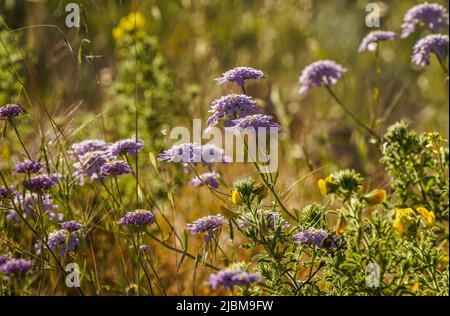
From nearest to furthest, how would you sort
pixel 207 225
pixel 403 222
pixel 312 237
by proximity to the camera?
pixel 312 237 < pixel 207 225 < pixel 403 222

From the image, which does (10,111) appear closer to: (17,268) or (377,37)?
(17,268)

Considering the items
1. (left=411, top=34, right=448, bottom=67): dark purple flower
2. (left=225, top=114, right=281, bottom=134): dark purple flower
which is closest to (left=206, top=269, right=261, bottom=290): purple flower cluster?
(left=225, top=114, right=281, bottom=134): dark purple flower

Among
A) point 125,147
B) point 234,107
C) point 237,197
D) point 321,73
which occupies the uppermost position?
point 321,73

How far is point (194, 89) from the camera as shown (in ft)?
10.2

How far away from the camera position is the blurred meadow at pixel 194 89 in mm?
2754

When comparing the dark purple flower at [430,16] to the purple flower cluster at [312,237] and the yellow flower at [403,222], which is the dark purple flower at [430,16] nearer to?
the yellow flower at [403,222]

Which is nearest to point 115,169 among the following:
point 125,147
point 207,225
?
point 125,147

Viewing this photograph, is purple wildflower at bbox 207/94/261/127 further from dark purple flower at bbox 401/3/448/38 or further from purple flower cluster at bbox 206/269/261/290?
dark purple flower at bbox 401/3/448/38

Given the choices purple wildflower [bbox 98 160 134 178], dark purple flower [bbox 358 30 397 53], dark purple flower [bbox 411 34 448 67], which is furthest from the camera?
dark purple flower [bbox 358 30 397 53]

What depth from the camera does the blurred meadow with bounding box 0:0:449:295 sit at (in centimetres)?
275

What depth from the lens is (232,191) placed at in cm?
183

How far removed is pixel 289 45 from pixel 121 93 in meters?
2.35

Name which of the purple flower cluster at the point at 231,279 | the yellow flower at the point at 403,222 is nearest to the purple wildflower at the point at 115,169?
the purple flower cluster at the point at 231,279
